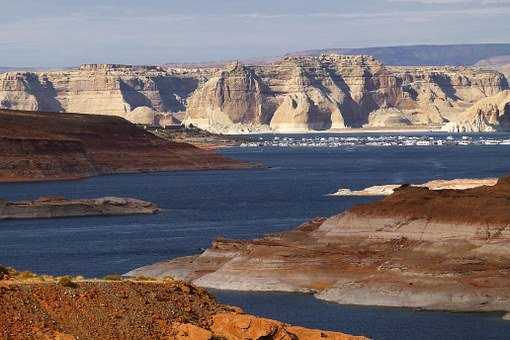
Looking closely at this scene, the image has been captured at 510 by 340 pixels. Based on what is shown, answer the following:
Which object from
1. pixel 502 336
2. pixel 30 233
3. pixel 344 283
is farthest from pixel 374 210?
pixel 30 233

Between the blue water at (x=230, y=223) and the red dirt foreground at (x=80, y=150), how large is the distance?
486 centimetres

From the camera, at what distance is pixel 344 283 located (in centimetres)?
5744

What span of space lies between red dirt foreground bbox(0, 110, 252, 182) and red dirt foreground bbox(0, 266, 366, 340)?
124m

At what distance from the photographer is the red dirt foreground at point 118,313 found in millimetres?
31438

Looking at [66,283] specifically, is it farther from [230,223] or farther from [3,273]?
[230,223]

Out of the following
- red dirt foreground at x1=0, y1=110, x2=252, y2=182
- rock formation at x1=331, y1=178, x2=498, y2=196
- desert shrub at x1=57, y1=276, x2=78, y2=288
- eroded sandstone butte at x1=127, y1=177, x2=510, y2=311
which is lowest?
red dirt foreground at x1=0, y1=110, x2=252, y2=182

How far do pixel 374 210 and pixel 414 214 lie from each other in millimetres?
2730

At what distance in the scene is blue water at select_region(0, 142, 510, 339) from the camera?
167 ft

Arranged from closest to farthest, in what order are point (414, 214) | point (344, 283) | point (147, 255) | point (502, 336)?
1. point (502, 336)
2. point (344, 283)
3. point (414, 214)
4. point (147, 255)

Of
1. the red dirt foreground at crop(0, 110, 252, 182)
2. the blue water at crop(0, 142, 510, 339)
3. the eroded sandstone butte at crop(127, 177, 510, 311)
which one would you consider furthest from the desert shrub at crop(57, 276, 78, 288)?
the red dirt foreground at crop(0, 110, 252, 182)

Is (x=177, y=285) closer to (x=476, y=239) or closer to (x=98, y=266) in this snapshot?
(x=476, y=239)

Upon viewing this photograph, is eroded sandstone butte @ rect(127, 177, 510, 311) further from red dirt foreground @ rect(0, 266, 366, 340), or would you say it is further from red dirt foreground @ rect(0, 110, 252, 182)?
red dirt foreground @ rect(0, 110, 252, 182)

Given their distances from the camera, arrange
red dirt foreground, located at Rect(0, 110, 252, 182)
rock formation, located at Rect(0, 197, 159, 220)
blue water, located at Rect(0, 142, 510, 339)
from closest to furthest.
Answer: blue water, located at Rect(0, 142, 510, 339), rock formation, located at Rect(0, 197, 159, 220), red dirt foreground, located at Rect(0, 110, 252, 182)

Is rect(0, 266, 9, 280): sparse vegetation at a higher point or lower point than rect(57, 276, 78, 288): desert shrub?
lower
